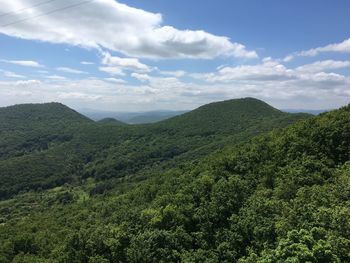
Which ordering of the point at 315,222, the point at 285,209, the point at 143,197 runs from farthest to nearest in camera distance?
the point at 143,197 → the point at 285,209 → the point at 315,222

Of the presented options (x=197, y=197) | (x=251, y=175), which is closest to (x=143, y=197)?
(x=197, y=197)

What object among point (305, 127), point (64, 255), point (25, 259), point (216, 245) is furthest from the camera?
point (305, 127)

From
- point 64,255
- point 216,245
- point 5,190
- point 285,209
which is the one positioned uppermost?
point 285,209

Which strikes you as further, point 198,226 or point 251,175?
point 251,175

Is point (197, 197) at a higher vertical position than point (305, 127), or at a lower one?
lower

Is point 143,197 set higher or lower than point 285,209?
lower

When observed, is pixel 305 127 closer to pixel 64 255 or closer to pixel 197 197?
pixel 197 197

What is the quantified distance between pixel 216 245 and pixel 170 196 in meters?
18.1

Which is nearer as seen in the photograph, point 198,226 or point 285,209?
point 285,209

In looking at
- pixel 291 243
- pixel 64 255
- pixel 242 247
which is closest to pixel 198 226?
pixel 242 247

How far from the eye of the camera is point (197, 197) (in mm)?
55875

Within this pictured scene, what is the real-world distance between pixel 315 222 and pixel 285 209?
6.55 metres

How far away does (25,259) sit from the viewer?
175 feet

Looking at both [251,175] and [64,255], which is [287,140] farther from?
[64,255]
